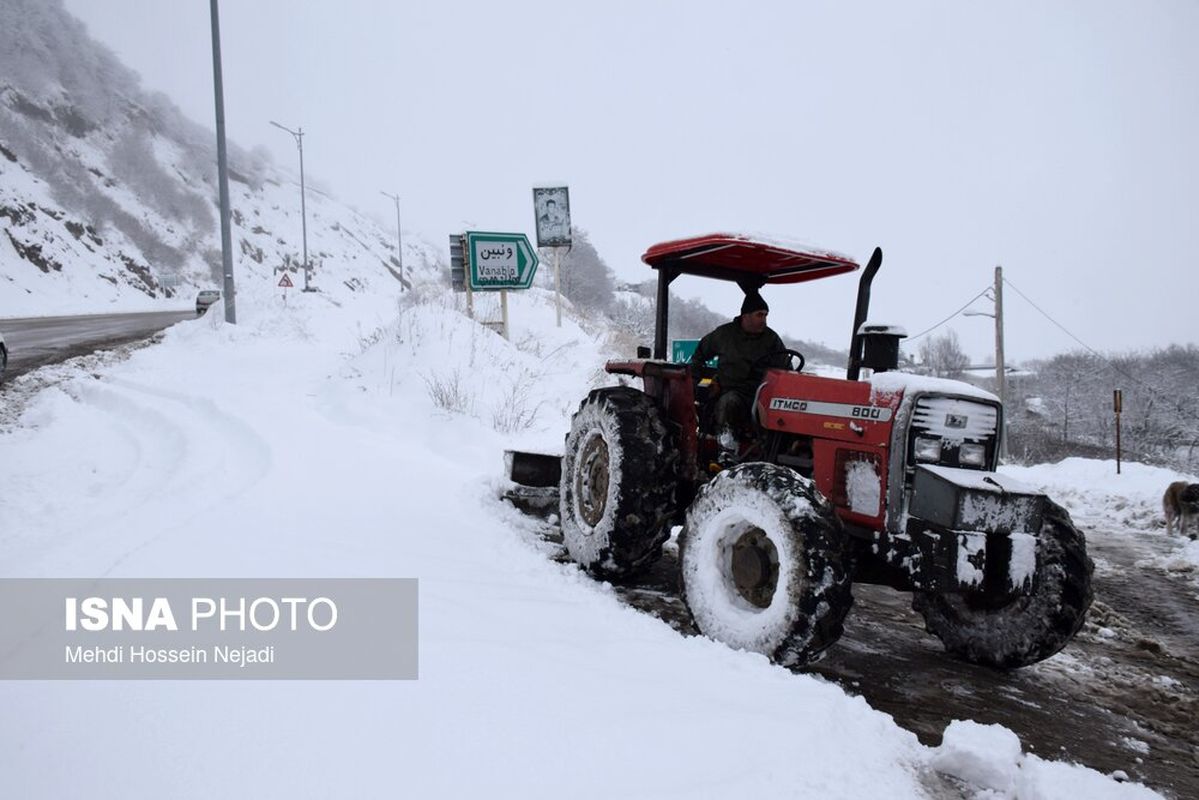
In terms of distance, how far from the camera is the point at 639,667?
9.32ft

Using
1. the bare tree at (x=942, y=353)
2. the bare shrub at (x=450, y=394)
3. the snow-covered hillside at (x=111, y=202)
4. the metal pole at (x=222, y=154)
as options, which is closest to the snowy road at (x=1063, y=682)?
the bare shrub at (x=450, y=394)

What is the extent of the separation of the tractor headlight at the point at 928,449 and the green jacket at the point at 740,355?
1204 millimetres

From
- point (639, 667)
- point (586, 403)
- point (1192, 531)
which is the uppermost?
point (586, 403)

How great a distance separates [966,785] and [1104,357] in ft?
200

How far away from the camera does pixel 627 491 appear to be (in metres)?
4.03

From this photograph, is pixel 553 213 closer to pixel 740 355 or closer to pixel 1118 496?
pixel 1118 496

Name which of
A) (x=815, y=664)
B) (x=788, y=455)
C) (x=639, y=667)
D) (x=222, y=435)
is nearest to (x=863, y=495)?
(x=788, y=455)

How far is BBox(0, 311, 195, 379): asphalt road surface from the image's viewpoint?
11.7 meters

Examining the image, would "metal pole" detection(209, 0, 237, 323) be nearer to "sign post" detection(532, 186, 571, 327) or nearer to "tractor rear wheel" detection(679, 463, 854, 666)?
"sign post" detection(532, 186, 571, 327)

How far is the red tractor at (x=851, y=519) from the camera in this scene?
2.89 meters

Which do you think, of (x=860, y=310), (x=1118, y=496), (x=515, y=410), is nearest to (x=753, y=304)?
(x=860, y=310)

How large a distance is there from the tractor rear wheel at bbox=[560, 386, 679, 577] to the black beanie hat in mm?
834

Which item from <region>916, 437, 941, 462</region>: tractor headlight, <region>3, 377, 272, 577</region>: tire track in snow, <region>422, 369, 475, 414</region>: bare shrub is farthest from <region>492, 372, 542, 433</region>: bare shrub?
<region>916, 437, 941, 462</region>: tractor headlight

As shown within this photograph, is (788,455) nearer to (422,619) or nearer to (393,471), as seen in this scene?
(422,619)
